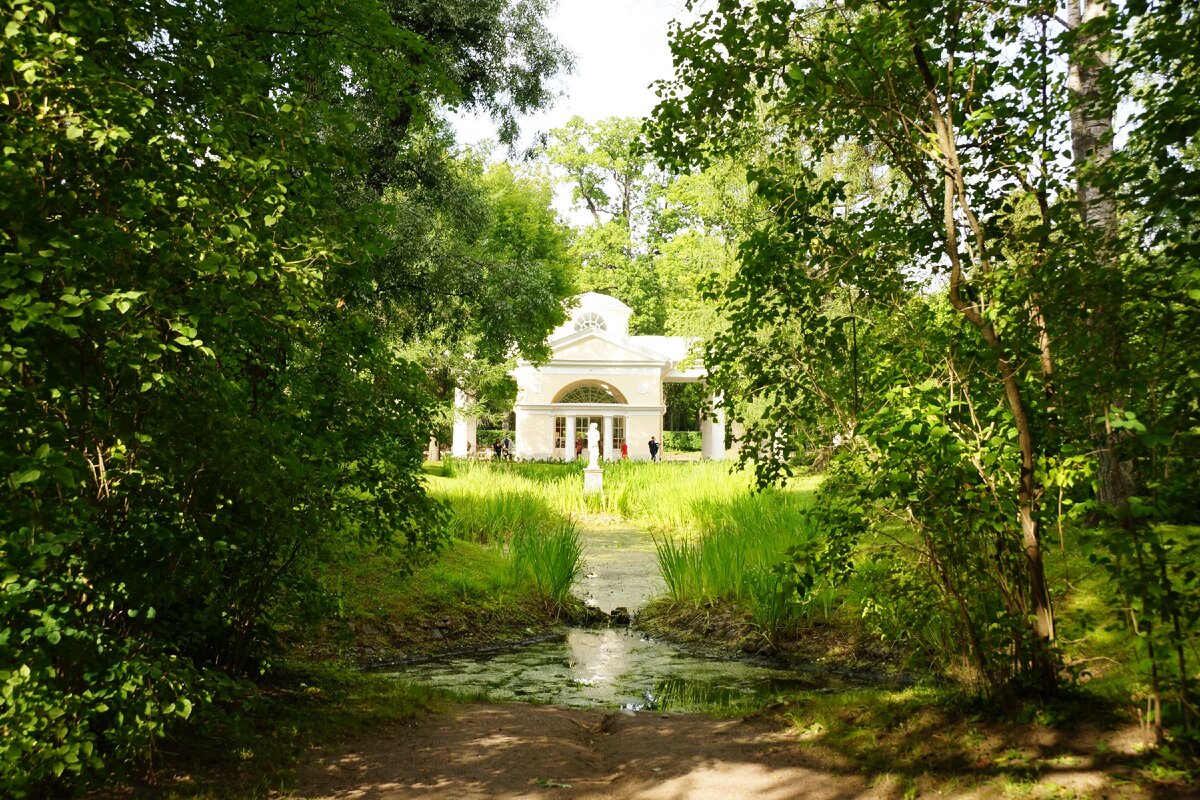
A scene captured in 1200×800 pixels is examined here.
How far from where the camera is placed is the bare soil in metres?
3.61

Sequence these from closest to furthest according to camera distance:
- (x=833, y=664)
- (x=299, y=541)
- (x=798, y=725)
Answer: (x=299, y=541) → (x=798, y=725) → (x=833, y=664)

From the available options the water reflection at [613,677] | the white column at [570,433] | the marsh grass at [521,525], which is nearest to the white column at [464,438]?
the white column at [570,433]

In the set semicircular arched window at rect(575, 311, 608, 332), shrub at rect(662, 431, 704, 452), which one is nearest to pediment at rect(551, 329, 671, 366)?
semicircular arched window at rect(575, 311, 608, 332)

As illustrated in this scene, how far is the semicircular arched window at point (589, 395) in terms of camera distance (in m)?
37.1

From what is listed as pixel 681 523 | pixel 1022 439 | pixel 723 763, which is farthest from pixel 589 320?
pixel 1022 439

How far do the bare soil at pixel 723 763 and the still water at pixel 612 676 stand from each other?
5.19ft

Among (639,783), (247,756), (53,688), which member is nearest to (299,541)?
(247,756)

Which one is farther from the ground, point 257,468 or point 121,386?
point 121,386

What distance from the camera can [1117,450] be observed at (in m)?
3.60

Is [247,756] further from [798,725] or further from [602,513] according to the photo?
[602,513]

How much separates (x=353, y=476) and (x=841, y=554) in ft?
8.72

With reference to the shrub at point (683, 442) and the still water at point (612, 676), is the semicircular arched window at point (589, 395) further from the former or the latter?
the still water at point (612, 676)

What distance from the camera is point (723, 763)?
4.44 metres

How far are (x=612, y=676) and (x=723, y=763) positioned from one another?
11.5 feet
